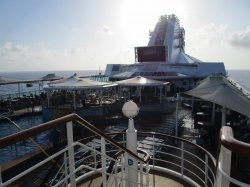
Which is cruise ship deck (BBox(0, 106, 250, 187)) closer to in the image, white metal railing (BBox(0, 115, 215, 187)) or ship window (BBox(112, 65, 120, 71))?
white metal railing (BBox(0, 115, 215, 187))

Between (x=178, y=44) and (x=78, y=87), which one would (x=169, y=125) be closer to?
(x=78, y=87)

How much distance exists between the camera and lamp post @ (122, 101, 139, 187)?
10.5 ft

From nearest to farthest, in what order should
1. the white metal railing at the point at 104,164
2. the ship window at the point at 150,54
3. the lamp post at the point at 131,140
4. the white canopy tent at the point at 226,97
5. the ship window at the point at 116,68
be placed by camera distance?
the white metal railing at the point at 104,164, the lamp post at the point at 131,140, the white canopy tent at the point at 226,97, the ship window at the point at 150,54, the ship window at the point at 116,68

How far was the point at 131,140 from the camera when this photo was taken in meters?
3.28

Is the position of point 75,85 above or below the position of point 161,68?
below

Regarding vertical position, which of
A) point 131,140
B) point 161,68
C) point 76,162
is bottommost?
point 76,162

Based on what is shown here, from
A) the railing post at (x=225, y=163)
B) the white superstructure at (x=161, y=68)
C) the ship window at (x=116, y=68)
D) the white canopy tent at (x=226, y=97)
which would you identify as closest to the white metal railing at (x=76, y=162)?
the railing post at (x=225, y=163)

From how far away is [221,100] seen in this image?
24.7 ft

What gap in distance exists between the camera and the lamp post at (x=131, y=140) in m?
3.21

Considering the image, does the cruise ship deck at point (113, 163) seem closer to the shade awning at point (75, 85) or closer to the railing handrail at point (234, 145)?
the railing handrail at point (234, 145)

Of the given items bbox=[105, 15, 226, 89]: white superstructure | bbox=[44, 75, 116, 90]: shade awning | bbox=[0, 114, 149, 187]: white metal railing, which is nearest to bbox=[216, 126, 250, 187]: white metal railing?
bbox=[0, 114, 149, 187]: white metal railing

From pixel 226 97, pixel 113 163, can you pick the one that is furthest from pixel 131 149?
pixel 226 97

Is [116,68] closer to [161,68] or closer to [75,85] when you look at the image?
[161,68]

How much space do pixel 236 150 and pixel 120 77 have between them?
76.3 feet
